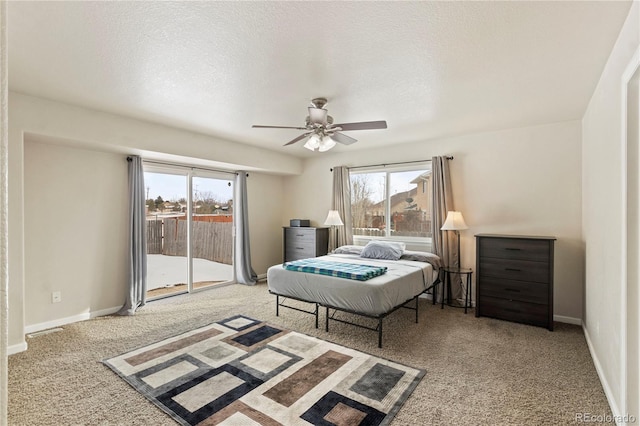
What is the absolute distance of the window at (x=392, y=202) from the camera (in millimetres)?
5281

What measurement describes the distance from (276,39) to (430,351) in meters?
3.08

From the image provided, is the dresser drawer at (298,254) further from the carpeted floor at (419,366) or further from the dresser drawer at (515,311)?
the dresser drawer at (515,311)

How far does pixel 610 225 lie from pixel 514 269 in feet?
5.88

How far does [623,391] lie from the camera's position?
197 cm

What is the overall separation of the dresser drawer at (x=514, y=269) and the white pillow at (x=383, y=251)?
1141 millimetres

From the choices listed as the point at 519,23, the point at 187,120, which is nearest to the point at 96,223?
the point at 187,120

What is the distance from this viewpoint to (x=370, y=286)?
3.25m

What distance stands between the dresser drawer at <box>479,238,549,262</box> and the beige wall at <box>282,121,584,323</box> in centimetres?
54

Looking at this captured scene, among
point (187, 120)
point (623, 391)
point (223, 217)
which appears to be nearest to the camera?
point (623, 391)

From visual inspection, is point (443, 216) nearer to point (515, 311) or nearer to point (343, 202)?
point (515, 311)

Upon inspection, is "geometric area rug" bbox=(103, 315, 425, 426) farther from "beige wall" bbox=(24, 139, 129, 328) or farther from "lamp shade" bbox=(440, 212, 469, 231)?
"lamp shade" bbox=(440, 212, 469, 231)

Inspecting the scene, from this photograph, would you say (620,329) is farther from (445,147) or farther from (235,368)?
(445,147)

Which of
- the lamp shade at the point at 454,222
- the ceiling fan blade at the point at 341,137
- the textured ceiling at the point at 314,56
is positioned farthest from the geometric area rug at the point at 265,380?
the textured ceiling at the point at 314,56

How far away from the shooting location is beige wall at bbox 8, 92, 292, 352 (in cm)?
320
